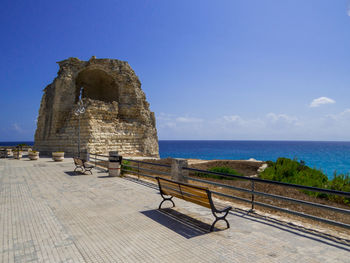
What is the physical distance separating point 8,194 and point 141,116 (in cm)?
2449

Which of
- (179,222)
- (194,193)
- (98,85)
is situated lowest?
(179,222)

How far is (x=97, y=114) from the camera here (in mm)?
26953

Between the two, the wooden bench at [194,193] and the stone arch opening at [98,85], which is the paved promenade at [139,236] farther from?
the stone arch opening at [98,85]

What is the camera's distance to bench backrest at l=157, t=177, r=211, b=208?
4.82 meters

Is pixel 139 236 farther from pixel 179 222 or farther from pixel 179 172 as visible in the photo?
pixel 179 172

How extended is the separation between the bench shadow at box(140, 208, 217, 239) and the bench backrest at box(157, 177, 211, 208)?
1.62 feet

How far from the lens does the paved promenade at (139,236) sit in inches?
149

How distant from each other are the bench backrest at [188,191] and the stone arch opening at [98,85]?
96.0ft

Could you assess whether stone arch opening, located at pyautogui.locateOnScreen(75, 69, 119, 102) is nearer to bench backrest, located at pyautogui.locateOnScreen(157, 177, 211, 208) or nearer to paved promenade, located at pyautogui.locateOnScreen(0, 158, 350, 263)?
paved promenade, located at pyautogui.locateOnScreen(0, 158, 350, 263)

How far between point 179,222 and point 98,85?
3385cm

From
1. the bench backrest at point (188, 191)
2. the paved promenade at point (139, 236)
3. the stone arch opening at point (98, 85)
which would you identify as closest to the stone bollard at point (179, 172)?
the paved promenade at point (139, 236)

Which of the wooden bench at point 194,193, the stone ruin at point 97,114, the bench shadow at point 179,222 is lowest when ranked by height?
the bench shadow at point 179,222

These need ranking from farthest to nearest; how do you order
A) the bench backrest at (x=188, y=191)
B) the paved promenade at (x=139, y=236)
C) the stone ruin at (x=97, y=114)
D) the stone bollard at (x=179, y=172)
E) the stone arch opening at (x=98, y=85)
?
the stone arch opening at (x=98, y=85), the stone ruin at (x=97, y=114), the stone bollard at (x=179, y=172), the bench backrest at (x=188, y=191), the paved promenade at (x=139, y=236)

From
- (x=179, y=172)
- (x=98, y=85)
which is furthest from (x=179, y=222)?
(x=98, y=85)
